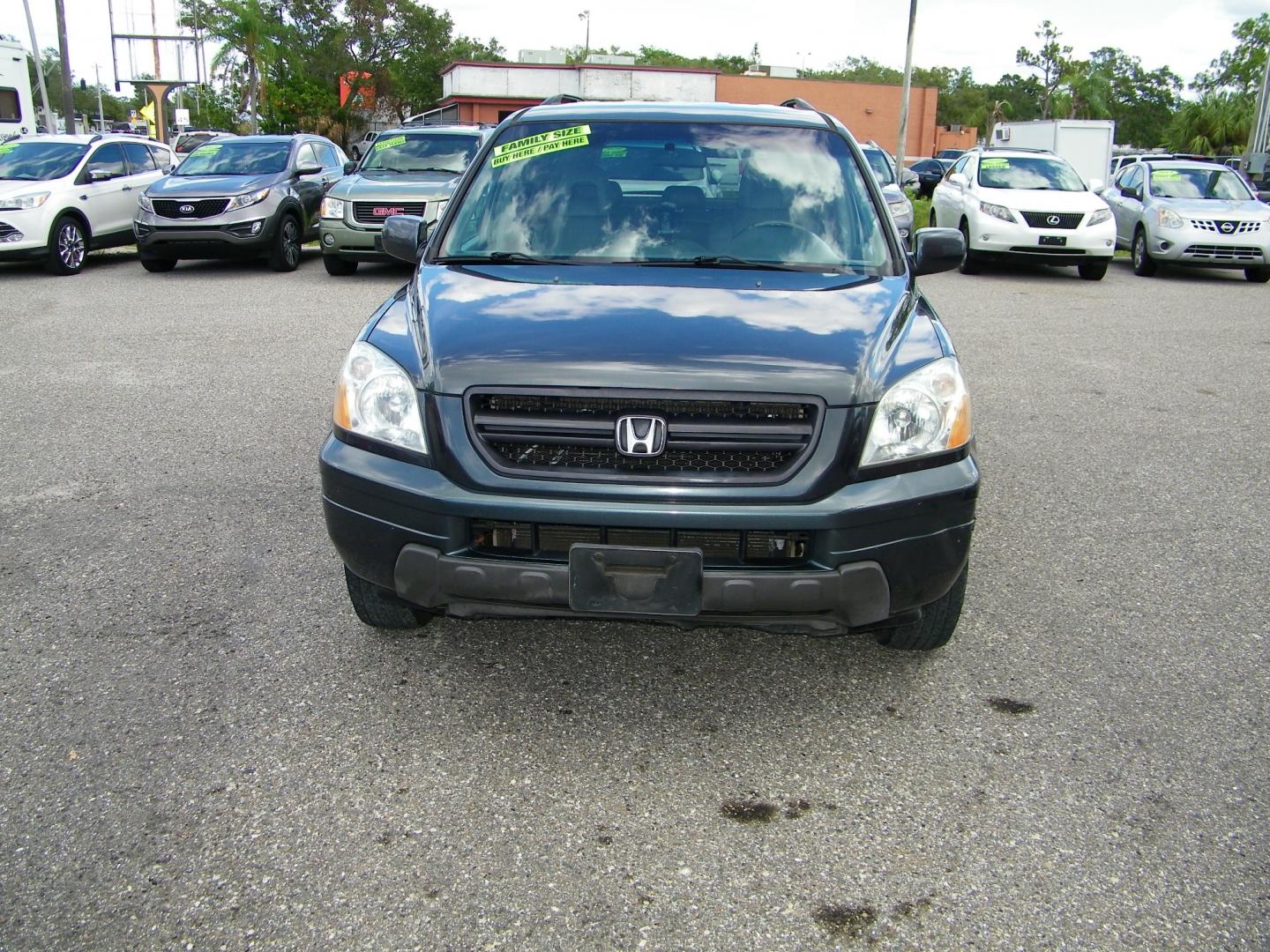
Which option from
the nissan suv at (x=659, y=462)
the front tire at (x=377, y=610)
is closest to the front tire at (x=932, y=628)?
the nissan suv at (x=659, y=462)

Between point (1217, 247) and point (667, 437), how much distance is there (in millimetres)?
14427

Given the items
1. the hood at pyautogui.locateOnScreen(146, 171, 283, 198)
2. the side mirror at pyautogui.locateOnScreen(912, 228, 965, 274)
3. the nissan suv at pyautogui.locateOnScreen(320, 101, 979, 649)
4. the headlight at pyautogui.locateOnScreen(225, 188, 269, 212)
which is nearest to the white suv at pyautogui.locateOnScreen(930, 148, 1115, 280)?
the headlight at pyautogui.locateOnScreen(225, 188, 269, 212)

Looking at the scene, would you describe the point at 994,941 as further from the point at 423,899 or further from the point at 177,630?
the point at 177,630

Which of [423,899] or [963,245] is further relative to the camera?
[963,245]

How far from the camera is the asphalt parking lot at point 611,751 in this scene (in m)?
2.44

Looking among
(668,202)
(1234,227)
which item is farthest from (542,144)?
(1234,227)

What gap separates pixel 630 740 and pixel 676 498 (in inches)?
28.8

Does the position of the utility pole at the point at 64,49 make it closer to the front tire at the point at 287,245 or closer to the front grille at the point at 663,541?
the front tire at the point at 287,245

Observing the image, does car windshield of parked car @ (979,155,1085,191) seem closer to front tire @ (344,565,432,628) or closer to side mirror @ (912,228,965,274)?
side mirror @ (912,228,965,274)

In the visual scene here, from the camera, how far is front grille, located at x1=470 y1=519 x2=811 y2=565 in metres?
2.94

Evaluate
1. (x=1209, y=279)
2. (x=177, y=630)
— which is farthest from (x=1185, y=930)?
(x=1209, y=279)

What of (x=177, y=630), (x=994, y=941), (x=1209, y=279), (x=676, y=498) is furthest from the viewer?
(x=1209, y=279)

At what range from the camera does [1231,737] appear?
321 cm

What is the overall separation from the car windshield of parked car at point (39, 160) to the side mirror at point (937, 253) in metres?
12.7
